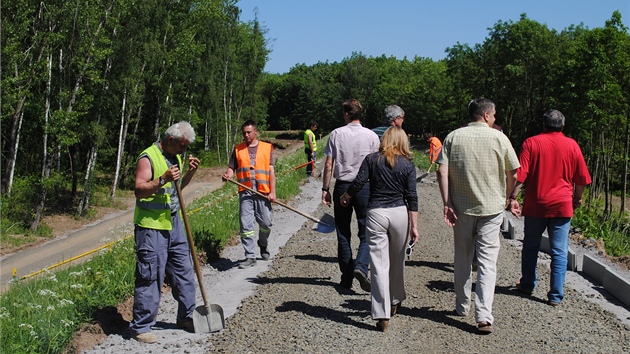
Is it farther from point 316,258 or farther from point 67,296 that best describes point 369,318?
point 316,258

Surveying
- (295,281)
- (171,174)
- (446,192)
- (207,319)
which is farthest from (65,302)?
(446,192)

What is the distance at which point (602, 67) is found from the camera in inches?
1406

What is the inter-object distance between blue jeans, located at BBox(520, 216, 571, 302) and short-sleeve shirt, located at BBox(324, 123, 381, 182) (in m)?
1.95

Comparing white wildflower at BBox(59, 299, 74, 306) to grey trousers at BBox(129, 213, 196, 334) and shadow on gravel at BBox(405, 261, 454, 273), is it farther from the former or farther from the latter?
shadow on gravel at BBox(405, 261, 454, 273)

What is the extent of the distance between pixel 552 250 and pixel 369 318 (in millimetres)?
2268

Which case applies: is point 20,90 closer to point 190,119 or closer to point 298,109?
point 190,119

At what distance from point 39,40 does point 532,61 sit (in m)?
45.6

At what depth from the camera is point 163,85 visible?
35.8 meters

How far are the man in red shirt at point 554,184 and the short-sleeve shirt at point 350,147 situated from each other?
1.67 m

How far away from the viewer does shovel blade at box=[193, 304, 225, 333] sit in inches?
253

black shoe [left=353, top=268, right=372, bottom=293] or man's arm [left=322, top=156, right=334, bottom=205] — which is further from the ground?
man's arm [left=322, top=156, right=334, bottom=205]

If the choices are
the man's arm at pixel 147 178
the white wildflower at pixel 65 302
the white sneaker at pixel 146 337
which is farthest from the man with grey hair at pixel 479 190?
the white wildflower at pixel 65 302

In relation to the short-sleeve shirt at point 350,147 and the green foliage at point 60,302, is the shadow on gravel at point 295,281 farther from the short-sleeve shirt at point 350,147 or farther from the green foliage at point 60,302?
the green foliage at point 60,302

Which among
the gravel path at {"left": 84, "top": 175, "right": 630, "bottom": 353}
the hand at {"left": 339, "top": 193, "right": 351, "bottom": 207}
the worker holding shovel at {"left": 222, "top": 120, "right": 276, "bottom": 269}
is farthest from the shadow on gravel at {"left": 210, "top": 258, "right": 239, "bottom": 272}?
the hand at {"left": 339, "top": 193, "right": 351, "bottom": 207}
